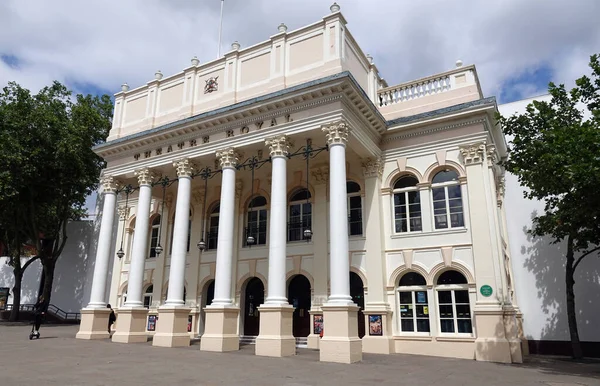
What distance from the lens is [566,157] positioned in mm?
10281

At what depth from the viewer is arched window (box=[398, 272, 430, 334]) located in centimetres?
Result: 1508

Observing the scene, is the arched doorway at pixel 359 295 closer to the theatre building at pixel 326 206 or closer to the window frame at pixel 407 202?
the theatre building at pixel 326 206

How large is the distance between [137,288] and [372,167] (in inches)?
410

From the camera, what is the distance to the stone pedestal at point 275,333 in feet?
42.9

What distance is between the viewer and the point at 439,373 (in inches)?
397

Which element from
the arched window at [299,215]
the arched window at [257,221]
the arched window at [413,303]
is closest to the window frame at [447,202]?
the arched window at [413,303]

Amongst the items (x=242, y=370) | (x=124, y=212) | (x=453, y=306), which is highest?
(x=124, y=212)

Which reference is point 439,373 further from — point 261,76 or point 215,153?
point 261,76

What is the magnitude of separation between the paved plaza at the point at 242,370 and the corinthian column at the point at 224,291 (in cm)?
93

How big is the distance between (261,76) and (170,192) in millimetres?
8243

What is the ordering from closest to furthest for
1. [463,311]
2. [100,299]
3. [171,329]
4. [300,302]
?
[463,311] < [171,329] < [300,302] < [100,299]

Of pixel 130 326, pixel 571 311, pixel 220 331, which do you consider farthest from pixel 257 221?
pixel 571 311

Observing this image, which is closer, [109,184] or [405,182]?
[405,182]

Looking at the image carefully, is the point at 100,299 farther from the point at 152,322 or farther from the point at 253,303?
the point at 253,303
